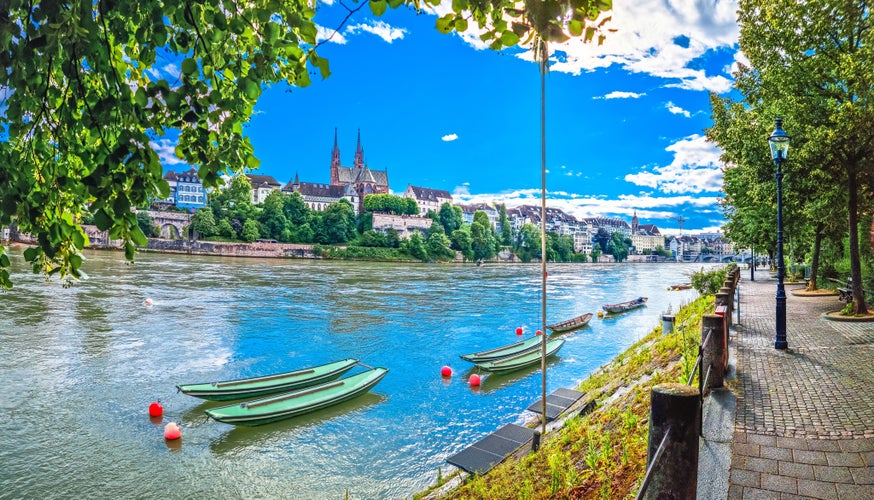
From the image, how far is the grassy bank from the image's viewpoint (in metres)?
5.43

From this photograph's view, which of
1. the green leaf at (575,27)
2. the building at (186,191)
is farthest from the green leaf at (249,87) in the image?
the building at (186,191)

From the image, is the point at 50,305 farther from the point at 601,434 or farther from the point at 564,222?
the point at 564,222

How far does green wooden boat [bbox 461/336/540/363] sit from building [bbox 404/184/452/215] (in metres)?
133

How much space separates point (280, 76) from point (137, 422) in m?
11.9

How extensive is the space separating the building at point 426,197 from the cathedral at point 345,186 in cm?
818

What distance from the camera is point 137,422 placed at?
12266mm

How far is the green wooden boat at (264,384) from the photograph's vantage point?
43.3 ft

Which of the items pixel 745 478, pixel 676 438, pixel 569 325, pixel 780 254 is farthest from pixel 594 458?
pixel 569 325

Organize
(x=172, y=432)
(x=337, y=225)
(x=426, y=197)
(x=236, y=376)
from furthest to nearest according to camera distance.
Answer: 1. (x=426, y=197)
2. (x=337, y=225)
3. (x=236, y=376)
4. (x=172, y=432)

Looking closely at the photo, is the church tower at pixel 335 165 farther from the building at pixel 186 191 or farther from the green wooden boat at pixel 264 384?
the green wooden boat at pixel 264 384

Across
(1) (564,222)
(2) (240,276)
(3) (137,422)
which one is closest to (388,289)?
(2) (240,276)

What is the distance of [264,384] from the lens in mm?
14219

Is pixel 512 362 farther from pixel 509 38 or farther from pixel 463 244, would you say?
pixel 463 244

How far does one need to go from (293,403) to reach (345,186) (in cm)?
14179
